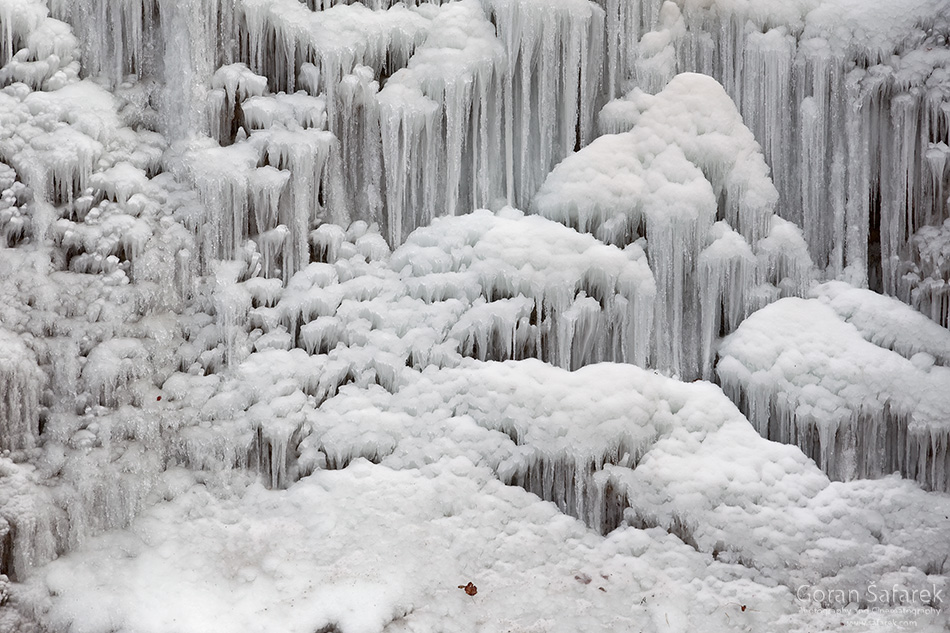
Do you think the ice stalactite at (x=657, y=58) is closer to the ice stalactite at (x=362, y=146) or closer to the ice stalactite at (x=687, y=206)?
the ice stalactite at (x=687, y=206)

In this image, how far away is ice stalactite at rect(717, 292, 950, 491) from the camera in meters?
6.34

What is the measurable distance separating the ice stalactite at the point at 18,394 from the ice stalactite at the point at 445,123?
262 centimetres

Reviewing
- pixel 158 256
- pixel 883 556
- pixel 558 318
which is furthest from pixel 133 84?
pixel 883 556

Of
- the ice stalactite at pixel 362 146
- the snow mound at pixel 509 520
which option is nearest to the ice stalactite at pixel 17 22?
the ice stalactite at pixel 362 146

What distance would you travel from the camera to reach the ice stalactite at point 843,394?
634cm

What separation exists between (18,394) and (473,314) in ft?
9.62

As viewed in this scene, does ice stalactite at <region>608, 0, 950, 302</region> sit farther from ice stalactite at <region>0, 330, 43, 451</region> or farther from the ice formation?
ice stalactite at <region>0, 330, 43, 451</region>

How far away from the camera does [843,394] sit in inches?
251

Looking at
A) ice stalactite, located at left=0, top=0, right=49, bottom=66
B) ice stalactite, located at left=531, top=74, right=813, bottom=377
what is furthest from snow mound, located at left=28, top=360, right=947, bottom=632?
ice stalactite, located at left=0, top=0, right=49, bottom=66

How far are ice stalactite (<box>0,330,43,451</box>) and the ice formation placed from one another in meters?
0.02

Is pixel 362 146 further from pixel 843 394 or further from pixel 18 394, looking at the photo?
pixel 843 394

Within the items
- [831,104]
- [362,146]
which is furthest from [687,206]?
[362,146]

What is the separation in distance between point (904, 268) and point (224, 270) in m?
5.27

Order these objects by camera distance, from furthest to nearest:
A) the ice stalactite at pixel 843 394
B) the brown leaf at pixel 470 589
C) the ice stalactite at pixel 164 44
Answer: the ice stalactite at pixel 843 394 < the ice stalactite at pixel 164 44 < the brown leaf at pixel 470 589
